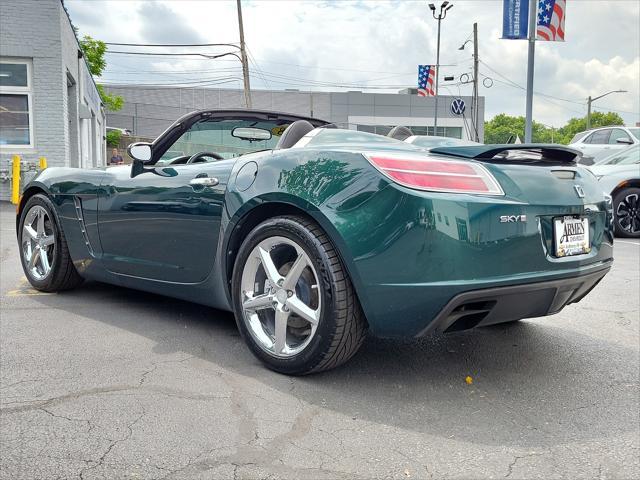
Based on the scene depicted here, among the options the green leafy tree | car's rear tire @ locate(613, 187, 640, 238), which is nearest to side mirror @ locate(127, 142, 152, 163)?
car's rear tire @ locate(613, 187, 640, 238)

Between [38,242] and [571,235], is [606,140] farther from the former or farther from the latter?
[38,242]

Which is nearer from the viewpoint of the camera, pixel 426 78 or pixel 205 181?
pixel 205 181

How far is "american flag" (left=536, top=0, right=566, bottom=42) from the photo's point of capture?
47.3ft

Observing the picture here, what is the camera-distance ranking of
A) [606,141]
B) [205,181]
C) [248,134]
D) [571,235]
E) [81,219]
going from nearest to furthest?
[571,235]
[205,181]
[248,134]
[81,219]
[606,141]

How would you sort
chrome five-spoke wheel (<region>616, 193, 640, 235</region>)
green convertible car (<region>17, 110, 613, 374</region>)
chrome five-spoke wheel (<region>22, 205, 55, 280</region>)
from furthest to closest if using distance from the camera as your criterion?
1. chrome five-spoke wheel (<region>616, 193, 640, 235</region>)
2. chrome five-spoke wheel (<region>22, 205, 55, 280</region>)
3. green convertible car (<region>17, 110, 613, 374</region>)

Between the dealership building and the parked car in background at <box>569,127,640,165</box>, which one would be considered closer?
the parked car in background at <box>569,127,640,165</box>

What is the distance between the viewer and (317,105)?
5756cm

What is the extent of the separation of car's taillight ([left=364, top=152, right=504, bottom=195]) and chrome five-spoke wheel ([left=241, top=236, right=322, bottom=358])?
0.57 meters

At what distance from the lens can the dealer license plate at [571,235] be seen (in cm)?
278

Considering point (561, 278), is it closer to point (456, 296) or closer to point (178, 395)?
point (456, 296)

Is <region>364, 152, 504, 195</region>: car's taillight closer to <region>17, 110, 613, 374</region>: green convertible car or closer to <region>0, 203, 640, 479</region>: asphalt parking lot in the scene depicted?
<region>17, 110, 613, 374</region>: green convertible car

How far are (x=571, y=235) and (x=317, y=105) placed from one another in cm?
5609

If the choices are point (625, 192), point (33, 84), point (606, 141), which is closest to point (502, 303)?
point (625, 192)

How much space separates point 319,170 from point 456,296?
832mm
